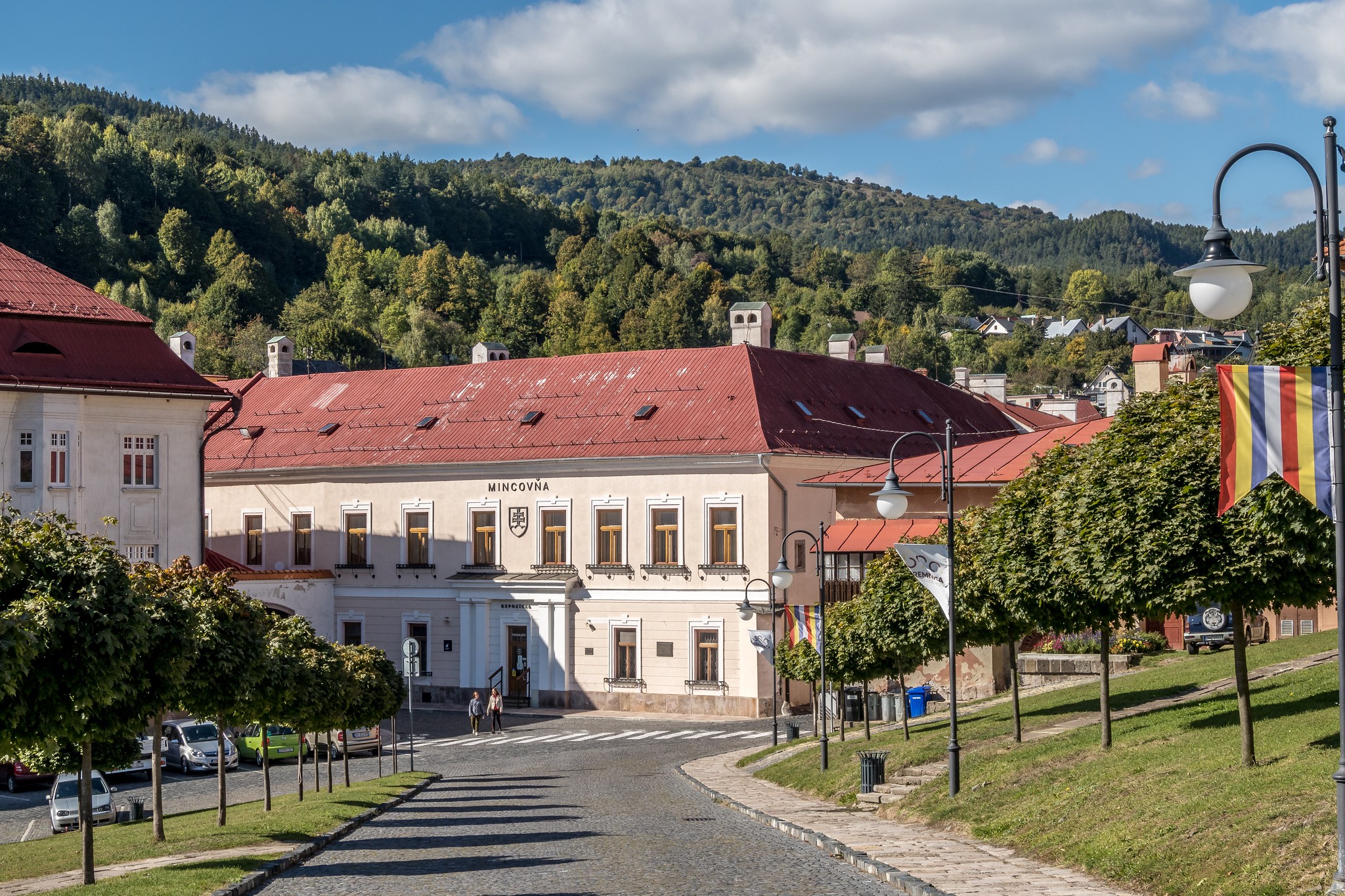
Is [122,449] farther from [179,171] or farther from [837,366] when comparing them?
[179,171]

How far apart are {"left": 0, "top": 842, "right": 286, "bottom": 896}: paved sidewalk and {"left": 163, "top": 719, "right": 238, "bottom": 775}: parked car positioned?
825 inches

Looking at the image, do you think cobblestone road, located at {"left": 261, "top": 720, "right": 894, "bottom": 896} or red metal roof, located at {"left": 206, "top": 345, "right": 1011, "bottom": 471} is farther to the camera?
red metal roof, located at {"left": 206, "top": 345, "right": 1011, "bottom": 471}

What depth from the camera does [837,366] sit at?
65.4 m

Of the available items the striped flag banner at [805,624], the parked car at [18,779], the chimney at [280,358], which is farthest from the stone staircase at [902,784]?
the chimney at [280,358]

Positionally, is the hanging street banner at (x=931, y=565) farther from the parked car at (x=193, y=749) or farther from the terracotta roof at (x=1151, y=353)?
the parked car at (x=193, y=749)

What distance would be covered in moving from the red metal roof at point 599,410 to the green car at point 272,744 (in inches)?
657

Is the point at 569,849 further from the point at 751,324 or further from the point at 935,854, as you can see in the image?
the point at 751,324

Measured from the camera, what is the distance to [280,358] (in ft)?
252

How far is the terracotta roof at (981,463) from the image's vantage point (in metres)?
46.5

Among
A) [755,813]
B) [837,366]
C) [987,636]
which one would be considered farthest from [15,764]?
[837,366]

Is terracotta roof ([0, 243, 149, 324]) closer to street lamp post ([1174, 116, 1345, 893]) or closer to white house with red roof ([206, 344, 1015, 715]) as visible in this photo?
Result: white house with red roof ([206, 344, 1015, 715])

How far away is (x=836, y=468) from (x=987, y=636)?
2538cm

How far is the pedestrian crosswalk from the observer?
1930 inches

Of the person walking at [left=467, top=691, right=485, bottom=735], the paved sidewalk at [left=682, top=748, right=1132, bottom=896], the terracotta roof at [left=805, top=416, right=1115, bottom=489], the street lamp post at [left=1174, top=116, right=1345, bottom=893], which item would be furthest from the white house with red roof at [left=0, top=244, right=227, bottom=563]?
the street lamp post at [left=1174, top=116, right=1345, bottom=893]
